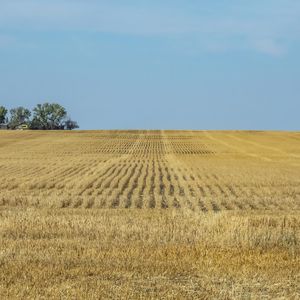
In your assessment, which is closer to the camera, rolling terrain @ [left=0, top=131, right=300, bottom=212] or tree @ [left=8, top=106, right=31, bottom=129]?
rolling terrain @ [left=0, top=131, right=300, bottom=212]

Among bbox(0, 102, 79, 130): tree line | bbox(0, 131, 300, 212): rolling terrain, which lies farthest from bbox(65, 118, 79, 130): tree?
bbox(0, 131, 300, 212): rolling terrain

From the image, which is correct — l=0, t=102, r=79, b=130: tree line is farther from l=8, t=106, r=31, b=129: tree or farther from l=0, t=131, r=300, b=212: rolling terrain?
l=0, t=131, r=300, b=212: rolling terrain

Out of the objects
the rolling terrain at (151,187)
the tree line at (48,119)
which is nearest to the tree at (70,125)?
the tree line at (48,119)

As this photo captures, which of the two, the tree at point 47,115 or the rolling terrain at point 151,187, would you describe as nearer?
the rolling terrain at point 151,187

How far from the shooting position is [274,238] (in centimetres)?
1136

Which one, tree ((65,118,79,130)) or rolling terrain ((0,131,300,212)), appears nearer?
rolling terrain ((0,131,300,212))

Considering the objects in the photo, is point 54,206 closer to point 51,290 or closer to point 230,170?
point 51,290

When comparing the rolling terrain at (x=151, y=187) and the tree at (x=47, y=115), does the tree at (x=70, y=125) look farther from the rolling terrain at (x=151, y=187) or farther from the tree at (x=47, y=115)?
the rolling terrain at (x=151, y=187)

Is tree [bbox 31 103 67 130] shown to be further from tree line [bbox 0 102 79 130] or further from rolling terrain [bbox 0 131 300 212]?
rolling terrain [bbox 0 131 300 212]

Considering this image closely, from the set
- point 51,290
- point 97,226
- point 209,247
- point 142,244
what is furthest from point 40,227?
point 51,290

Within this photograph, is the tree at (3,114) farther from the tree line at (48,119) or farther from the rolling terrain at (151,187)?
the rolling terrain at (151,187)

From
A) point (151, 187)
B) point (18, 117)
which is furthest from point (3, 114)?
point (151, 187)

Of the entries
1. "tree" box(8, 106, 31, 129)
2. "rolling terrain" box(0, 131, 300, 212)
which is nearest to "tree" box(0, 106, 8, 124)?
"tree" box(8, 106, 31, 129)

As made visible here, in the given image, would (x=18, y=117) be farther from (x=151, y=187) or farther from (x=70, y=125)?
(x=151, y=187)
